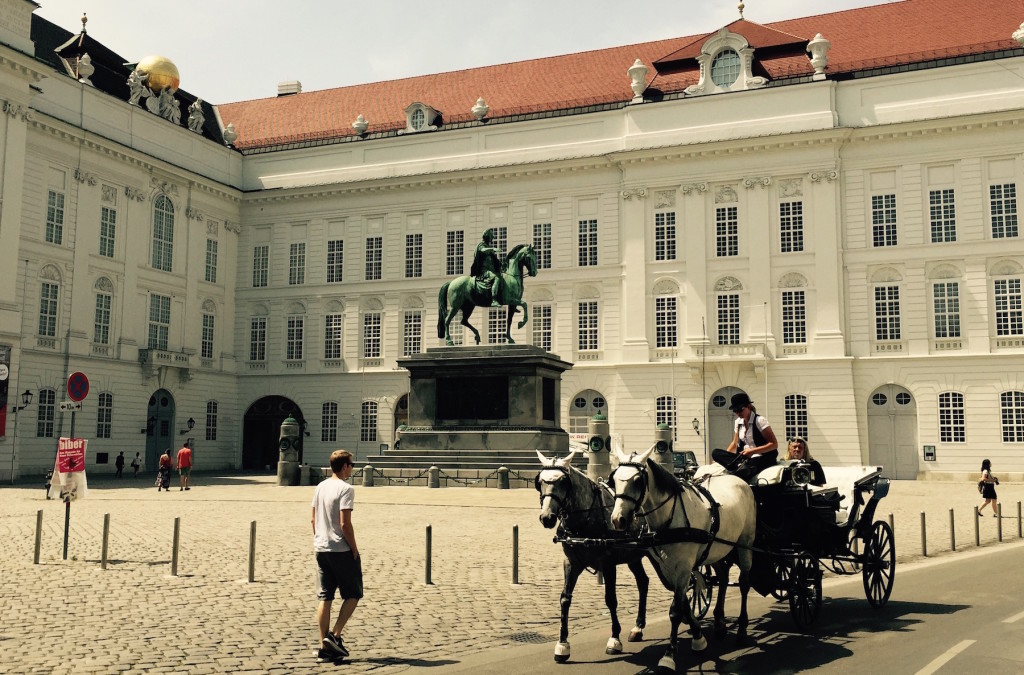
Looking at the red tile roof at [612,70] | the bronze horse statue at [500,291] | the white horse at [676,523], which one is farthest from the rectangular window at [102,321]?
the white horse at [676,523]

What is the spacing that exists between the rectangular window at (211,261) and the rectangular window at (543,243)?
18402 mm

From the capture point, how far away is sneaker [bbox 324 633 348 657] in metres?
8.38

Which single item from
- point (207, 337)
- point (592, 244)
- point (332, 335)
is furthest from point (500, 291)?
point (207, 337)

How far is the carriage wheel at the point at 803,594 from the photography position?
9.75 metres

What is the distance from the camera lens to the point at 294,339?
2158 inches

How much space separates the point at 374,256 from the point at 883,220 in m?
26.8

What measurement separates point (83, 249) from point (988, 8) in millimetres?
45185

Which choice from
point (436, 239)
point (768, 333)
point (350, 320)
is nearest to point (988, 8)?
Answer: point (768, 333)

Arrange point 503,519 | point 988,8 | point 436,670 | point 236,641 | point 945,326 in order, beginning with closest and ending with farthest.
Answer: point 436,670, point 236,641, point 503,519, point 945,326, point 988,8

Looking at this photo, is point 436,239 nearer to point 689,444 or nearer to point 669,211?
point 669,211

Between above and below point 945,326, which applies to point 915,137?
above

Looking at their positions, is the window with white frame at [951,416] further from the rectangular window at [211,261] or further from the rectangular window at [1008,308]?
the rectangular window at [211,261]

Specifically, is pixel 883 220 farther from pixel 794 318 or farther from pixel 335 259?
pixel 335 259

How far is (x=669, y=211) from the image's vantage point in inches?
1901
